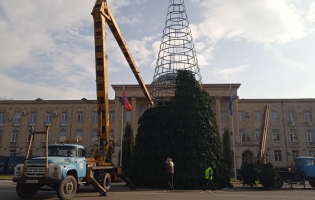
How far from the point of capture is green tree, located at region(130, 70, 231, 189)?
54.3 feet

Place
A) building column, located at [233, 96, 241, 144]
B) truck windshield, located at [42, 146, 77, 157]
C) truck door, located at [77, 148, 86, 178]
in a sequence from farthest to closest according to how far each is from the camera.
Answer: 1. building column, located at [233, 96, 241, 144]
2. truck windshield, located at [42, 146, 77, 157]
3. truck door, located at [77, 148, 86, 178]

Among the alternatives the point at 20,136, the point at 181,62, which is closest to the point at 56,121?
the point at 20,136

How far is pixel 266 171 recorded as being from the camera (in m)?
17.8

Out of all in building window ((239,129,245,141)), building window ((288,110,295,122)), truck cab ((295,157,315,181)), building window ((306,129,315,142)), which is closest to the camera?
truck cab ((295,157,315,181))

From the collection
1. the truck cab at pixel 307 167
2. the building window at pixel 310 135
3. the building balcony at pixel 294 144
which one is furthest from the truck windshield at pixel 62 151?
the building window at pixel 310 135

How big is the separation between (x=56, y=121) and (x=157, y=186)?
34.2 metres

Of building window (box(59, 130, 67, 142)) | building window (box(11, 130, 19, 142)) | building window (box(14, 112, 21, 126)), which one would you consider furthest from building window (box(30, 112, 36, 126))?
building window (box(59, 130, 67, 142))

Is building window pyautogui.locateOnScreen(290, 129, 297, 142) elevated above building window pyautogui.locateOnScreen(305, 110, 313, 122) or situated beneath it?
situated beneath

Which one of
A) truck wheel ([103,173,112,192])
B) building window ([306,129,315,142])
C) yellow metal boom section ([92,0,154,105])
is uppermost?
yellow metal boom section ([92,0,154,105])

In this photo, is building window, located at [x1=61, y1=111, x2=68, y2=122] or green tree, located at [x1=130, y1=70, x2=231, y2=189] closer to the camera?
green tree, located at [x1=130, y1=70, x2=231, y2=189]

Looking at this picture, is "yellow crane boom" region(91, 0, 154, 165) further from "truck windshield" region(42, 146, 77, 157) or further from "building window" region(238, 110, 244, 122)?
"building window" region(238, 110, 244, 122)

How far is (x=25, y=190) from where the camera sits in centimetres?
1155

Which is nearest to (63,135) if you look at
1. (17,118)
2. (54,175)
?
(17,118)

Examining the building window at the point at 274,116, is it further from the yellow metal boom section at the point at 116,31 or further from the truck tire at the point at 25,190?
the truck tire at the point at 25,190
